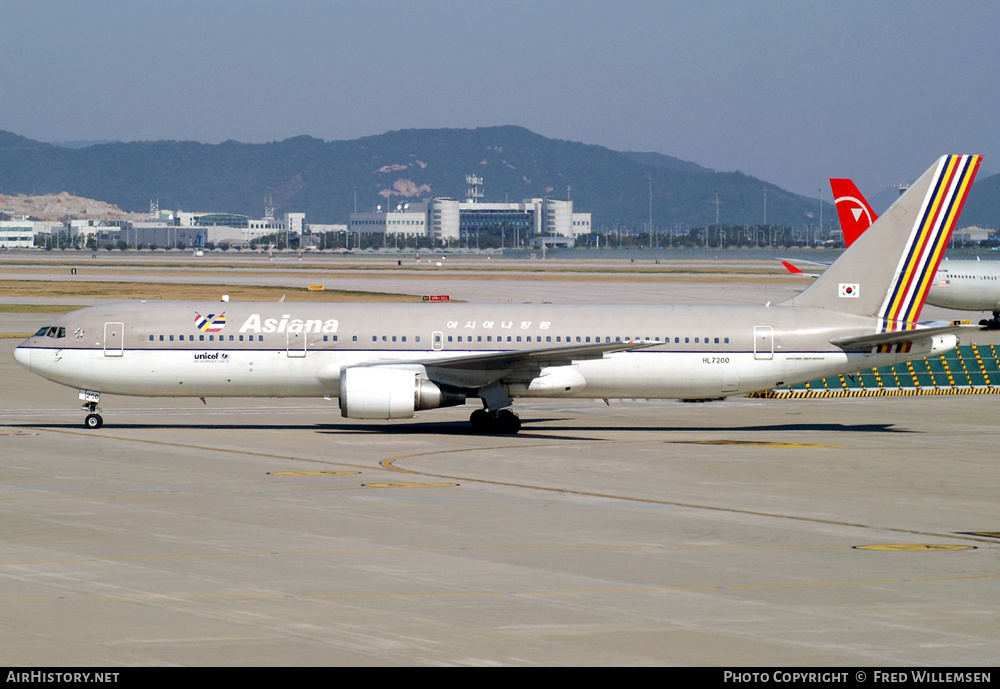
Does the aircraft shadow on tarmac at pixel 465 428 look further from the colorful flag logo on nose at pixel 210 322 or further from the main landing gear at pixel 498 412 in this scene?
the colorful flag logo on nose at pixel 210 322

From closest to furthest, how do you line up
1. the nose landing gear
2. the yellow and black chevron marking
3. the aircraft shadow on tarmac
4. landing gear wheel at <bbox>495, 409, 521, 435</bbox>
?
the nose landing gear
landing gear wheel at <bbox>495, 409, 521, 435</bbox>
the aircraft shadow on tarmac
the yellow and black chevron marking

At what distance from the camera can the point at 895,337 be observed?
4256cm

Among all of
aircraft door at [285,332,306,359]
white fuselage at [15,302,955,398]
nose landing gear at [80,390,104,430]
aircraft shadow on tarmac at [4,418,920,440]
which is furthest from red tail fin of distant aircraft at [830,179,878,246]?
nose landing gear at [80,390,104,430]

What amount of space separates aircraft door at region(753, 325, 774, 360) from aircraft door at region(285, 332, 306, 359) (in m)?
15.8

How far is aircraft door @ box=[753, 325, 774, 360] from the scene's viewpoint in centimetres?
4334

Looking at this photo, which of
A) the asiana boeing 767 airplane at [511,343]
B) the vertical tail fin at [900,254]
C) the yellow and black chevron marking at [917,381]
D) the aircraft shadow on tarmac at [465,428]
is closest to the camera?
the asiana boeing 767 airplane at [511,343]

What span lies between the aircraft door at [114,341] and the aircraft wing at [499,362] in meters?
8.43

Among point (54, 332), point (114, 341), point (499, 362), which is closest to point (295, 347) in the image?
point (114, 341)

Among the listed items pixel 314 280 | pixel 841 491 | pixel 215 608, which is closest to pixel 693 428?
pixel 841 491

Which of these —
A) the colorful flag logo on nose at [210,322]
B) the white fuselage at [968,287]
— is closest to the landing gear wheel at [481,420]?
the colorful flag logo on nose at [210,322]

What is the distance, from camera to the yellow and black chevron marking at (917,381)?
56531mm

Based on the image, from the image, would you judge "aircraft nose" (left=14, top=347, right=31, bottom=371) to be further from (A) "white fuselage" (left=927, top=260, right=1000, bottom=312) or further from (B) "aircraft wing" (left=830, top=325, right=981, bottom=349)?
(A) "white fuselage" (left=927, top=260, right=1000, bottom=312)

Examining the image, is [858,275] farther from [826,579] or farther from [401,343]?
[826,579]

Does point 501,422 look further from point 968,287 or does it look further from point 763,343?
point 968,287
